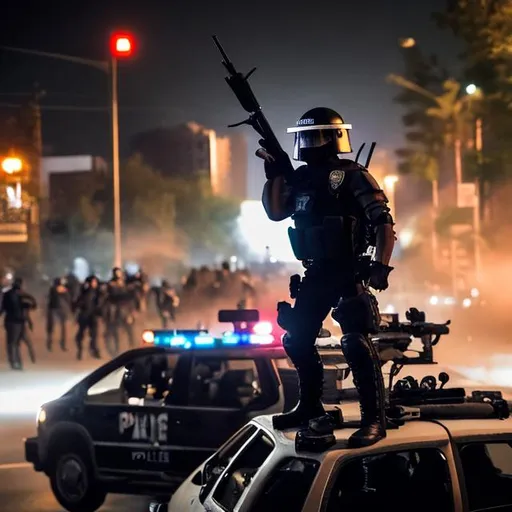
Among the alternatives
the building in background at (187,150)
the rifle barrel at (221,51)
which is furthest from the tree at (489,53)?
the building in background at (187,150)

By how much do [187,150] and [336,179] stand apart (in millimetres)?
100584

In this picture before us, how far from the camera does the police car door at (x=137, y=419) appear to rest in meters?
8.77

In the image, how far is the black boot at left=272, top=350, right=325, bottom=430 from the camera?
188 inches

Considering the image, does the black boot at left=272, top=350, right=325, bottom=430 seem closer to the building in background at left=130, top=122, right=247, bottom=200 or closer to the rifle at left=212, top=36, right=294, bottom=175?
the rifle at left=212, top=36, right=294, bottom=175

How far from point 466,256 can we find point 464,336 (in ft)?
58.5

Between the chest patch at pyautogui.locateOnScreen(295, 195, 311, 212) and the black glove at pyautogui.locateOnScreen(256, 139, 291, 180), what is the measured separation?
200mm

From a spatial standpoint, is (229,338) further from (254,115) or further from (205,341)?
(254,115)

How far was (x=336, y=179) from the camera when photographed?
4715 millimetres

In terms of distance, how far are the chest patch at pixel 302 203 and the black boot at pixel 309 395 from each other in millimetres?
600

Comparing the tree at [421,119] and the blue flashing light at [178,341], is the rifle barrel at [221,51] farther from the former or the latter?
the tree at [421,119]

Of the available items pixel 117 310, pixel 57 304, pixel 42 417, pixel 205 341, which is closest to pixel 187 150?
pixel 57 304

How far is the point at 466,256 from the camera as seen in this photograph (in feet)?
150

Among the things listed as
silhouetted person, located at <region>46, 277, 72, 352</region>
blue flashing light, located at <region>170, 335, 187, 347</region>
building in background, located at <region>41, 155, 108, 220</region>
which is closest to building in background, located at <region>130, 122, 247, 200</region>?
building in background, located at <region>41, 155, 108, 220</region>

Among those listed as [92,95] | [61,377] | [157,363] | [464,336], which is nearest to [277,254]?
[157,363]
